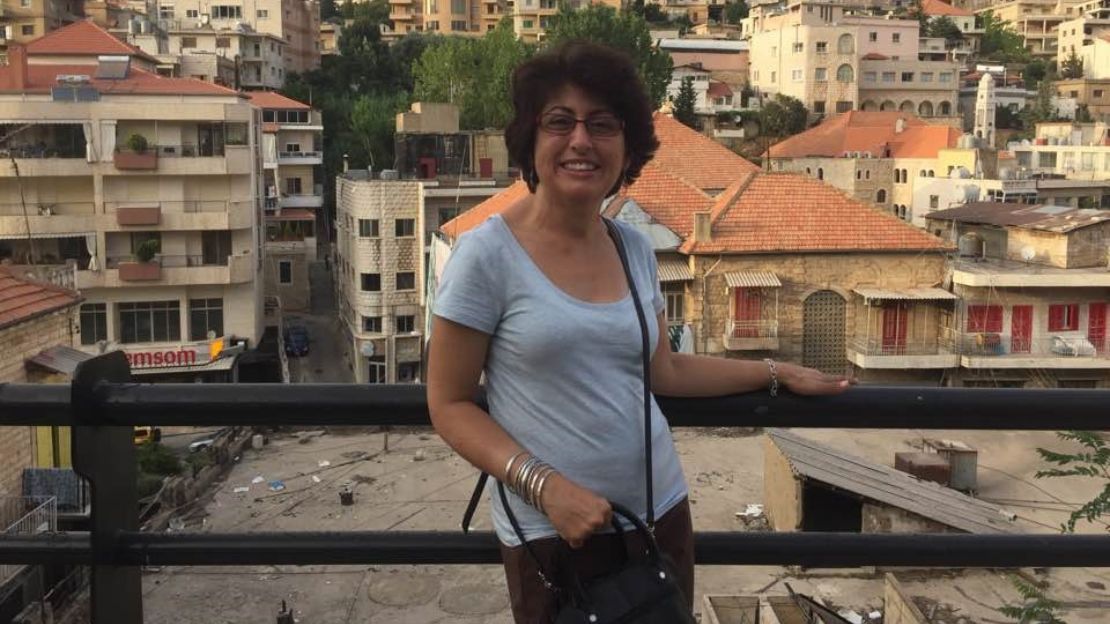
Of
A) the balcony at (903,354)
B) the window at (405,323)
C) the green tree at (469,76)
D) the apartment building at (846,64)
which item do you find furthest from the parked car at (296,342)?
the apartment building at (846,64)

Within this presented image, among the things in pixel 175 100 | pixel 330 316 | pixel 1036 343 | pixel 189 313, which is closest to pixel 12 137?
pixel 175 100

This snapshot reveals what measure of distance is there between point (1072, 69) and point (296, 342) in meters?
70.6

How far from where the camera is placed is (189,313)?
27531mm

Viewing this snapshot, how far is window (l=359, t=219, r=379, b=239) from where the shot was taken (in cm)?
3067

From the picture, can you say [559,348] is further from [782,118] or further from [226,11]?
[226,11]

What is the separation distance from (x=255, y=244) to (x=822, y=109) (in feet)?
152

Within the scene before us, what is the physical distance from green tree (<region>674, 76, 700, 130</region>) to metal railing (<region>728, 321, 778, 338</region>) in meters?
32.5

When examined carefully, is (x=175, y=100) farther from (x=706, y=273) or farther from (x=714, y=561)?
(x=714, y=561)

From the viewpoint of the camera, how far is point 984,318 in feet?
72.9

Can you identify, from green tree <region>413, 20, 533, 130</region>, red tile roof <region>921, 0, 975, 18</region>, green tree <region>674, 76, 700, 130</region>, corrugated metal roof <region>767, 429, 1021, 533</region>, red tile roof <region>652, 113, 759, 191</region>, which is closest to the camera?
corrugated metal roof <region>767, 429, 1021, 533</region>

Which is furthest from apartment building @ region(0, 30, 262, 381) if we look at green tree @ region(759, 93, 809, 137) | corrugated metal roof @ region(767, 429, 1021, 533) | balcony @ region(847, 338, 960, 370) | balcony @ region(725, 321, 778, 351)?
green tree @ region(759, 93, 809, 137)

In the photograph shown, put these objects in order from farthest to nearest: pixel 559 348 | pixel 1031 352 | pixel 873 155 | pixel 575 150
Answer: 1. pixel 873 155
2. pixel 1031 352
3. pixel 575 150
4. pixel 559 348

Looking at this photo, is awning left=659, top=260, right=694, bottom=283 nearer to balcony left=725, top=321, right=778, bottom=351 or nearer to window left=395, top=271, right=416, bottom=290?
balcony left=725, top=321, right=778, bottom=351

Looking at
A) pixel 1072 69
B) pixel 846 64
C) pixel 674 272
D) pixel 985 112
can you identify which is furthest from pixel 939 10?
pixel 674 272
